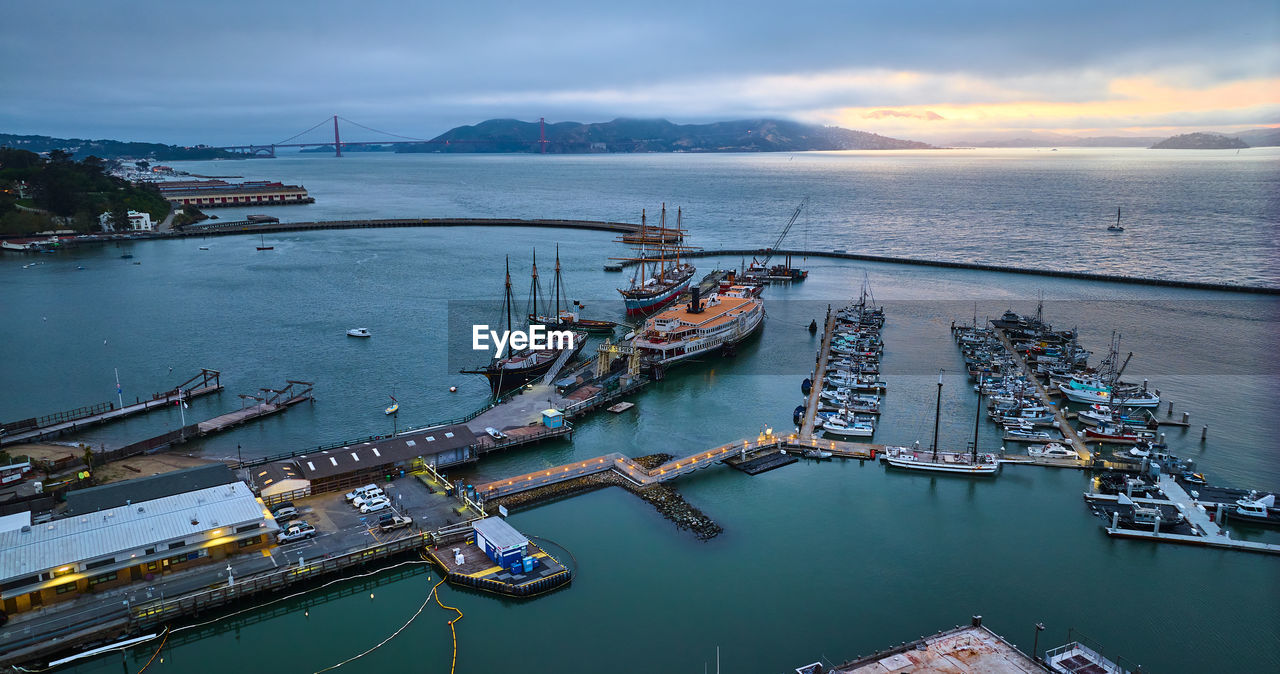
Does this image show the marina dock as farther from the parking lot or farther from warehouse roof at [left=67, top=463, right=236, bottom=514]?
warehouse roof at [left=67, top=463, right=236, bottom=514]

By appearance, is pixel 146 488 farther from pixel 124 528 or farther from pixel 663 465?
pixel 663 465

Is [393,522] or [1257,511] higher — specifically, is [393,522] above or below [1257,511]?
above

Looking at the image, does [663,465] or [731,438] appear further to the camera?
[731,438]

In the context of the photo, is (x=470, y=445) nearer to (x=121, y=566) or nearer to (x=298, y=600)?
(x=298, y=600)

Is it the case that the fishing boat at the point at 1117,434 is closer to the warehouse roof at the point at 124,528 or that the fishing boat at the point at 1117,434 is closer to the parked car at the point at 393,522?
the parked car at the point at 393,522

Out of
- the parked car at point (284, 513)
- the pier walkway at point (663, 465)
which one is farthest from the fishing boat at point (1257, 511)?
the parked car at point (284, 513)

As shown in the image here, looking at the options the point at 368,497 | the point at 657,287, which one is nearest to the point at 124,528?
the point at 368,497

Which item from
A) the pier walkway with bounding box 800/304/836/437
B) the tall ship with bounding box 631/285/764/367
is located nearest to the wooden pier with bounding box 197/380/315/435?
the tall ship with bounding box 631/285/764/367
